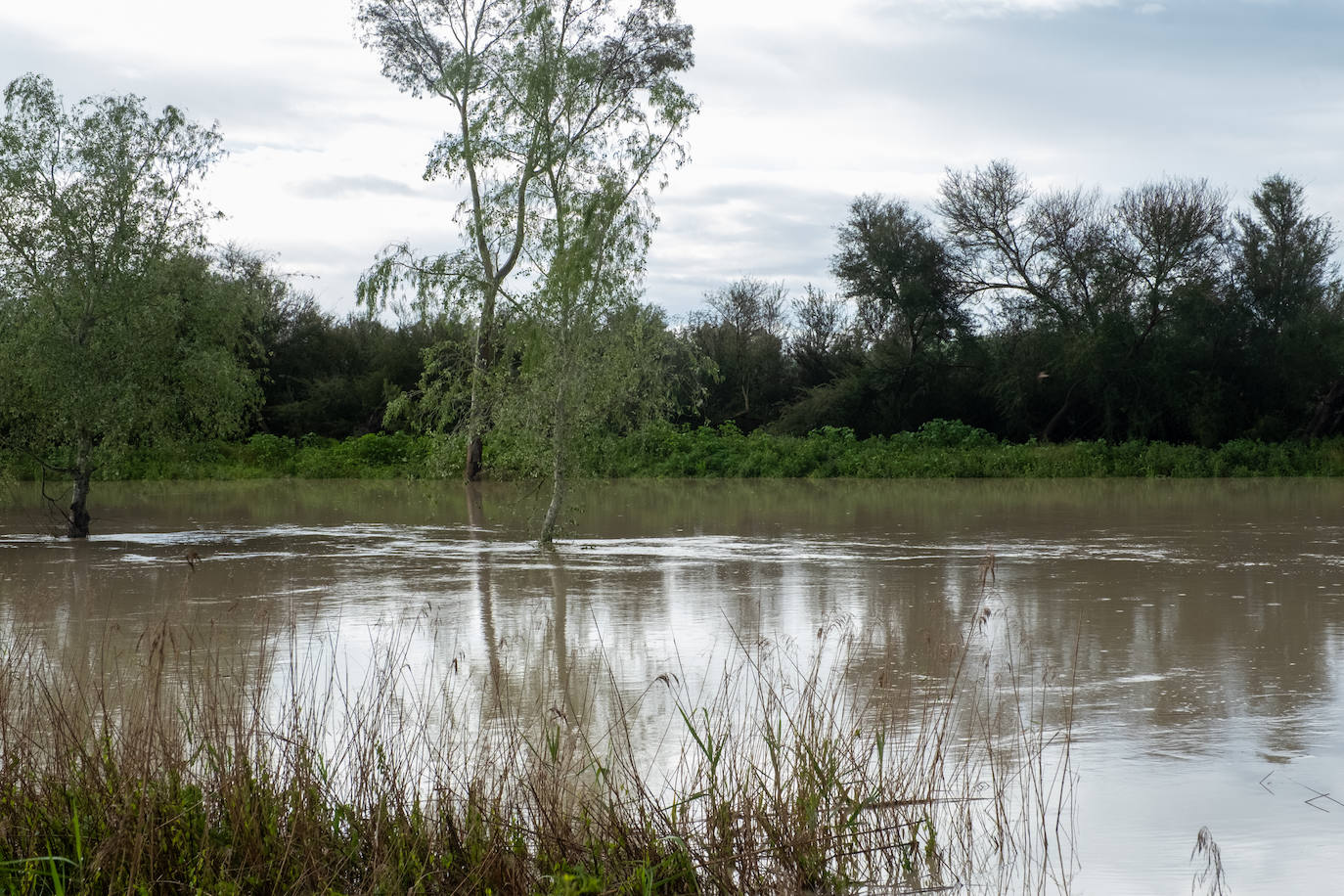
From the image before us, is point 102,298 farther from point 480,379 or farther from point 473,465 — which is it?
point 473,465

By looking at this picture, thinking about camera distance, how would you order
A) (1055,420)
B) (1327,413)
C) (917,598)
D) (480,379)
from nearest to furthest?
(917,598) < (480,379) < (1327,413) < (1055,420)

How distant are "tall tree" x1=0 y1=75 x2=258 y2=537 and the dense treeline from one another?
1795cm

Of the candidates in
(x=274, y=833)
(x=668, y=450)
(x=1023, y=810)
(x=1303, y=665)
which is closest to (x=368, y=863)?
(x=274, y=833)

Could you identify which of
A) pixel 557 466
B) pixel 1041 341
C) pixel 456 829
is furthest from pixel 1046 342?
pixel 456 829

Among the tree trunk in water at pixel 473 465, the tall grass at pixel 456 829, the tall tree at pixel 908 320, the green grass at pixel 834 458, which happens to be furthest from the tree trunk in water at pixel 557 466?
the tall tree at pixel 908 320

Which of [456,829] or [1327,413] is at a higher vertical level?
[1327,413]

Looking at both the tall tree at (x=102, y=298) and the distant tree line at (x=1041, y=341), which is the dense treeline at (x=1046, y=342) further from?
the tall tree at (x=102, y=298)

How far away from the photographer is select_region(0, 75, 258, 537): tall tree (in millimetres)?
18906

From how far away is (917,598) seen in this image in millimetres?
13008

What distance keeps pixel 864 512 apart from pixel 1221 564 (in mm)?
10536

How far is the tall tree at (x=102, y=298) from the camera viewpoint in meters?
18.9

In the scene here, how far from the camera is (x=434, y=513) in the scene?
2680 cm

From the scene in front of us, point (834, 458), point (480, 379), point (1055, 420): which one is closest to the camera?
point (480, 379)

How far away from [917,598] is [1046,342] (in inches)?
1237
